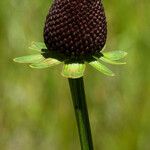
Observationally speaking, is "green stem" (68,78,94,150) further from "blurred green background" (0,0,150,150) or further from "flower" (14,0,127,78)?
"blurred green background" (0,0,150,150)

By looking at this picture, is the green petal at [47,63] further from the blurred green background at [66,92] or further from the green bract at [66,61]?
the blurred green background at [66,92]

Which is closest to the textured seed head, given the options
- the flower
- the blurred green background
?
the flower

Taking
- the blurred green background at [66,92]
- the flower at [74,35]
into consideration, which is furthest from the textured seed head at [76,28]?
the blurred green background at [66,92]

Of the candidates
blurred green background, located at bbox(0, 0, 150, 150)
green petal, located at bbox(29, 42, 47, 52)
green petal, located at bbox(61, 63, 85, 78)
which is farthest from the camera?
blurred green background, located at bbox(0, 0, 150, 150)

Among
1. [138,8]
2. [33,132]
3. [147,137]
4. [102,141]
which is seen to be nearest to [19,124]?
[33,132]

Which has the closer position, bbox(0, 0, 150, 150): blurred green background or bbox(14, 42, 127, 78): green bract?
bbox(14, 42, 127, 78): green bract

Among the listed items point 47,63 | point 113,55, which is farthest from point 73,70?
point 113,55

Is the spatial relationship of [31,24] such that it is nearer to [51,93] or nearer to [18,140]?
[51,93]
